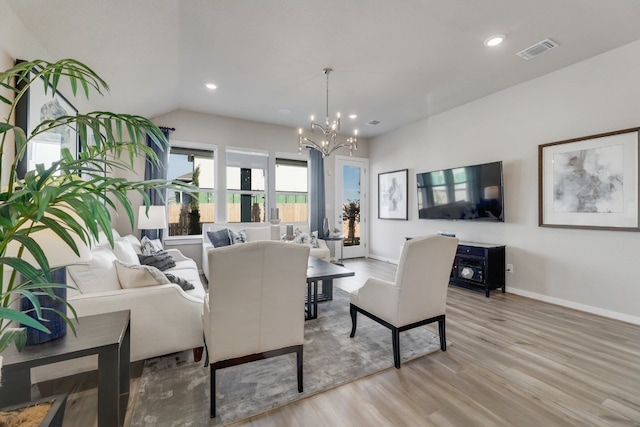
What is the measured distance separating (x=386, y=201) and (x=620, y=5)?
429cm

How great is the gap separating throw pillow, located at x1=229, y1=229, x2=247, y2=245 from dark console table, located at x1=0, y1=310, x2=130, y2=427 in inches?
120

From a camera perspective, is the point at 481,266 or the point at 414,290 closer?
the point at 414,290

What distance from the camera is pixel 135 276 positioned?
81.0 inches

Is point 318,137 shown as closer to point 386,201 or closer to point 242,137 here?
point 242,137

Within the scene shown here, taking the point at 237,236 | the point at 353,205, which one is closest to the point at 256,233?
the point at 237,236

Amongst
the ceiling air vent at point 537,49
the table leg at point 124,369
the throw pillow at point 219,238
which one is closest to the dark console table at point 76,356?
the table leg at point 124,369

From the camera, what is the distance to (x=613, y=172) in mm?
3064

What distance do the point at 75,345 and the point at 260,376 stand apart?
115 cm

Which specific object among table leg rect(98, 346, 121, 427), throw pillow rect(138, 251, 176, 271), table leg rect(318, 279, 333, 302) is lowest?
table leg rect(318, 279, 333, 302)

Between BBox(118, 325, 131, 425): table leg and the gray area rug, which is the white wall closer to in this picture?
the gray area rug

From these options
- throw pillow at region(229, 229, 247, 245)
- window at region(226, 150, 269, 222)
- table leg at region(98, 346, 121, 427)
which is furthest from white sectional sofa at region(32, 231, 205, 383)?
window at region(226, 150, 269, 222)

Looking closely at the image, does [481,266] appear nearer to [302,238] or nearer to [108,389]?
[302,238]

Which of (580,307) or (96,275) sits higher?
(96,275)

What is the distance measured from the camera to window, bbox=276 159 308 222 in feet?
19.5
